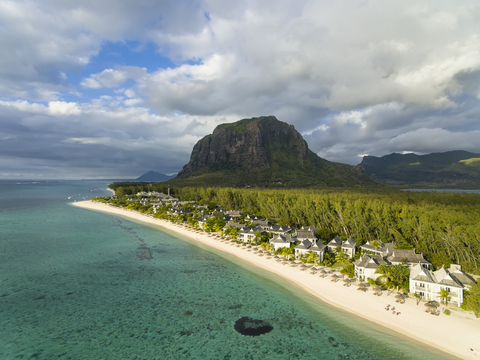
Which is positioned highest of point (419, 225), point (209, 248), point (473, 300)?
point (419, 225)

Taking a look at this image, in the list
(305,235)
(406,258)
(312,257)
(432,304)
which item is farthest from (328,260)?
(432,304)

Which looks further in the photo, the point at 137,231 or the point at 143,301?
the point at 137,231

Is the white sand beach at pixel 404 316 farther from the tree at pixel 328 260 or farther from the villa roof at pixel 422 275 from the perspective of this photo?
the tree at pixel 328 260

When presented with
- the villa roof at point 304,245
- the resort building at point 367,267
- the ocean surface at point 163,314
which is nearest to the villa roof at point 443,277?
the resort building at point 367,267

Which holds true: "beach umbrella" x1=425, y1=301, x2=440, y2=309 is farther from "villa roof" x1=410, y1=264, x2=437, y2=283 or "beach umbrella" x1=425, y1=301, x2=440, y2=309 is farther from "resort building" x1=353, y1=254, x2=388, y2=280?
"resort building" x1=353, y1=254, x2=388, y2=280

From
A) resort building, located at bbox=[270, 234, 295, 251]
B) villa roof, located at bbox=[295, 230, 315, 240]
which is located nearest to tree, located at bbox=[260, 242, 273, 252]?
resort building, located at bbox=[270, 234, 295, 251]

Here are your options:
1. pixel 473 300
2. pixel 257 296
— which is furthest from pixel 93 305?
pixel 473 300

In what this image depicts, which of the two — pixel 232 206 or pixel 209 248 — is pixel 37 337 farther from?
pixel 232 206
